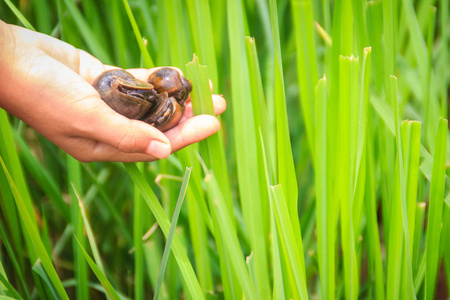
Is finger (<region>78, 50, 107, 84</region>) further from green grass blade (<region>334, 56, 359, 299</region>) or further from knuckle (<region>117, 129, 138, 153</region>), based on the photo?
green grass blade (<region>334, 56, 359, 299</region>)

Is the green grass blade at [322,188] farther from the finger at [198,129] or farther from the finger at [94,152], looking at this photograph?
the finger at [94,152]

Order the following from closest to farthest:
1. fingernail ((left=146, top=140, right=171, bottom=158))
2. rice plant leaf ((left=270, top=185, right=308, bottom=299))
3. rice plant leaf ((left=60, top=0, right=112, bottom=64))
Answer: rice plant leaf ((left=270, top=185, right=308, bottom=299))
fingernail ((left=146, top=140, right=171, bottom=158))
rice plant leaf ((left=60, top=0, right=112, bottom=64))

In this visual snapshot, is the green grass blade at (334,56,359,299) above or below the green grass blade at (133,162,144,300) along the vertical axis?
above

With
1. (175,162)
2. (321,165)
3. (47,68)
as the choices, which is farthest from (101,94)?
(321,165)

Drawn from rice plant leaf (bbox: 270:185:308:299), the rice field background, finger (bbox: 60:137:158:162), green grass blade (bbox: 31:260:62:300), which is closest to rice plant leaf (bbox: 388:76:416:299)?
the rice field background

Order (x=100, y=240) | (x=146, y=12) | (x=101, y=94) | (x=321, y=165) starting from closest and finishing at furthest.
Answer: (x=321, y=165) < (x=101, y=94) < (x=146, y=12) < (x=100, y=240)

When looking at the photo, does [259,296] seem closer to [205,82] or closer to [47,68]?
[205,82]
